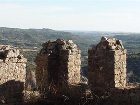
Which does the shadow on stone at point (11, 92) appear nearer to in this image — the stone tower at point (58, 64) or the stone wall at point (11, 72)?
the stone wall at point (11, 72)

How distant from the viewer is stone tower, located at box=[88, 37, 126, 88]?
43.3 feet

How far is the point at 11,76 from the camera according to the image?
12523 millimetres

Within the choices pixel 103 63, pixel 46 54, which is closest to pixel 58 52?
pixel 46 54

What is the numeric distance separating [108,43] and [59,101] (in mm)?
2409

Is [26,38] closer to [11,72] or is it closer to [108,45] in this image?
[108,45]

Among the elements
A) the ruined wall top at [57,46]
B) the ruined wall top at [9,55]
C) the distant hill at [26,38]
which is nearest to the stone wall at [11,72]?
the ruined wall top at [9,55]

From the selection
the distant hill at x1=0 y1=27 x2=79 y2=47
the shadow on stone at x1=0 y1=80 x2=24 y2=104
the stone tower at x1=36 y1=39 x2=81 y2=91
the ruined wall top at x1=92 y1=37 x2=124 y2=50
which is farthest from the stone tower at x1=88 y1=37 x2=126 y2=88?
the distant hill at x1=0 y1=27 x2=79 y2=47

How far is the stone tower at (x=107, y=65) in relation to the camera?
43.3 feet

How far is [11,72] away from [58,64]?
217cm

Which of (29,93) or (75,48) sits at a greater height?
(75,48)

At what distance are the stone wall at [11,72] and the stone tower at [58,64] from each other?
47.6 inches

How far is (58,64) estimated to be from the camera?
46.6 feet

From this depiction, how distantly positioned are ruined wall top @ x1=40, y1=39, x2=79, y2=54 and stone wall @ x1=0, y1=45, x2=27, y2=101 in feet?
5.52

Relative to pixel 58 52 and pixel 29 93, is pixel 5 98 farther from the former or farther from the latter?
pixel 58 52
